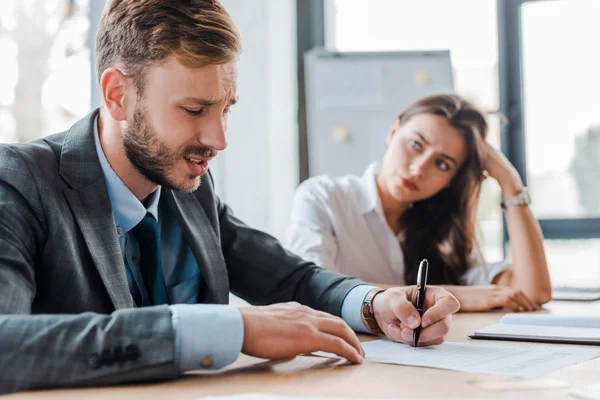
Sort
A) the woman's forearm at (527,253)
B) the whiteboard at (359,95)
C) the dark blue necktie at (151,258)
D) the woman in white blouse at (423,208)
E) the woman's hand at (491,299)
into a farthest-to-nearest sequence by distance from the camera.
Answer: the whiteboard at (359,95) → the woman in white blouse at (423,208) → the woman's forearm at (527,253) → the woman's hand at (491,299) → the dark blue necktie at (151,258)

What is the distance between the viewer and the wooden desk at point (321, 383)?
2.79 ft

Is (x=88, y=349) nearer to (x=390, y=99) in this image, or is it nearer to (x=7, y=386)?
(x=7, y=386)

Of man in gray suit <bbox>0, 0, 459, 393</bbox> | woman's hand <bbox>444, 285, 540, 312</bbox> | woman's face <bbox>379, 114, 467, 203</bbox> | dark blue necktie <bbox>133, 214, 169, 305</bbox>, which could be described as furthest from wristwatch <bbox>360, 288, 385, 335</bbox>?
woman's face <bbox>379, 114, 467, 203</bbox>

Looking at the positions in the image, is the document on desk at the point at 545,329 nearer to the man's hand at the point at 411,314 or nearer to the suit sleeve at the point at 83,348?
the man's hand at the point at 411,314

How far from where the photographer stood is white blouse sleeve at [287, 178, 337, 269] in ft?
7.02

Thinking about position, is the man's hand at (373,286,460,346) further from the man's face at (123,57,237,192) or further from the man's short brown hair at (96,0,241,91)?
the man's short brown hair at (96,0,241,91)

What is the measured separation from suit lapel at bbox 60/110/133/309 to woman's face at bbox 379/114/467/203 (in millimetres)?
1250

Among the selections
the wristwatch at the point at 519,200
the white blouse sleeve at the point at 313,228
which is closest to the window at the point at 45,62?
the white blouse sleeve at the point at 313,228

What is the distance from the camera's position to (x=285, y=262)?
1.64 metres

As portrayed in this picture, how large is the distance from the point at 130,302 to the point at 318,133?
217 cm

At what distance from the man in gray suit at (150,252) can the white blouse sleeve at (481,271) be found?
913 mm

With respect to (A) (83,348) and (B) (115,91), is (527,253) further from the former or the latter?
(A) (83,348)

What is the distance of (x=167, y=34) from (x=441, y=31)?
2711 mm

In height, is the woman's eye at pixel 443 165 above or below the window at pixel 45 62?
below
